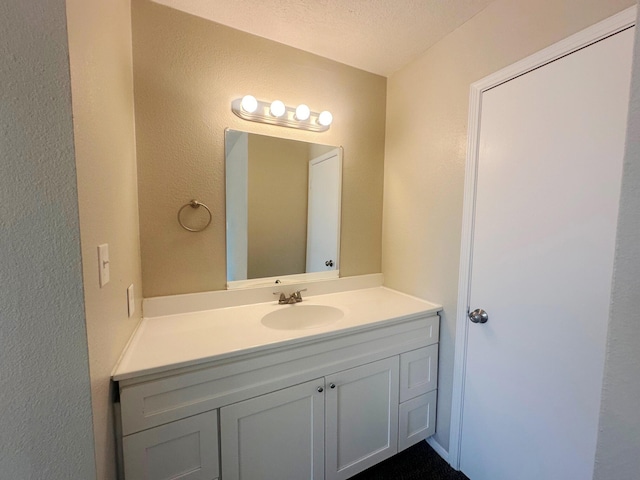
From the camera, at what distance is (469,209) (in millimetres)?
1326

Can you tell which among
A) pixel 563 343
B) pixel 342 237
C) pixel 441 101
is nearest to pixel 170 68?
pixel 342 237

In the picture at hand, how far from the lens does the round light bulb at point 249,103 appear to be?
4.60ft

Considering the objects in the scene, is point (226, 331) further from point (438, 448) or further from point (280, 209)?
point (438, 448)

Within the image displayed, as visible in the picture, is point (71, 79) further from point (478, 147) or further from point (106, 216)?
point (478, 147)

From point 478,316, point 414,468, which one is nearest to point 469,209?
point 478,316

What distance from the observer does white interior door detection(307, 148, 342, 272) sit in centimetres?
171

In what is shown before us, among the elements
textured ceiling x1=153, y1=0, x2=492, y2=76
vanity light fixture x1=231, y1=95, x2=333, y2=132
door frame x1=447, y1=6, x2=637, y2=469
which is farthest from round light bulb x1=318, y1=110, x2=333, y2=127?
door frame x1=447, y1=6, x2=637, y2=469

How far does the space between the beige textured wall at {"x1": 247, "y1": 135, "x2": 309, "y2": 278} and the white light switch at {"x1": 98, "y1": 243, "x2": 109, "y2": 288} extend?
79 cm

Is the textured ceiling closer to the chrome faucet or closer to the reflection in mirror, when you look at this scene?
the reflection in mirror

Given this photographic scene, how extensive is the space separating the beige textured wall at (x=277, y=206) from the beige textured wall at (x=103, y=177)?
0.60 m

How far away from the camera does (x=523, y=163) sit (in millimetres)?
1107

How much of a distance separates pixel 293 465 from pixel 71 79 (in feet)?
4.99

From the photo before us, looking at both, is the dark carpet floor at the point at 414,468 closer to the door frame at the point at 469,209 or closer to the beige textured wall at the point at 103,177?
the door frame at the point at 469,209

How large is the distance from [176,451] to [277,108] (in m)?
1.62
